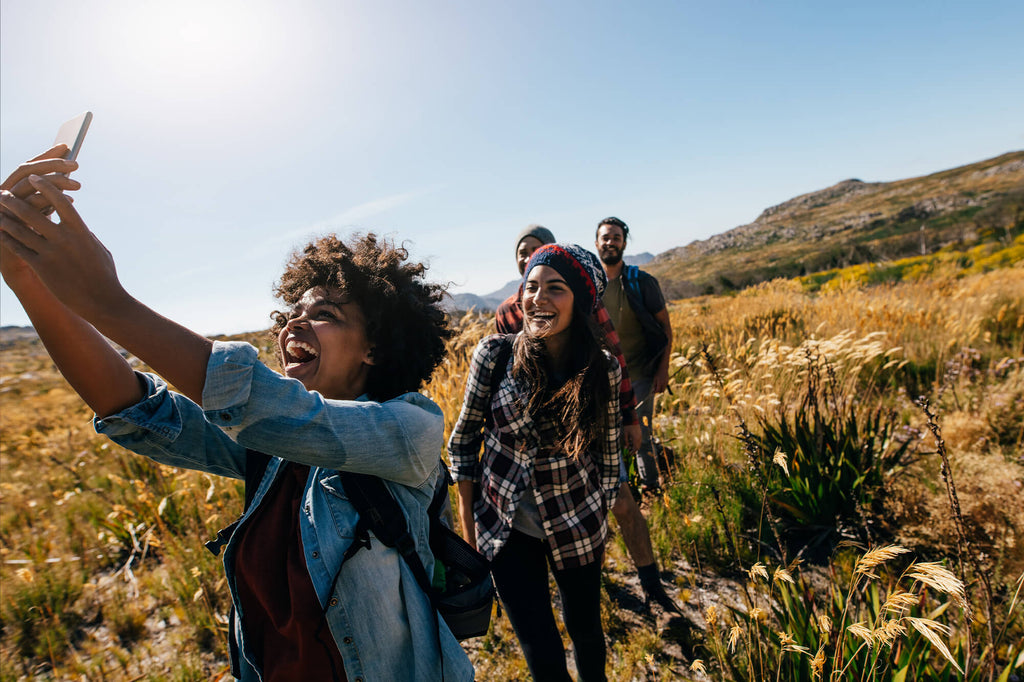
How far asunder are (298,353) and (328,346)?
0.11 meters

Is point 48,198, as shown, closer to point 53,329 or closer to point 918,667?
point 53,329

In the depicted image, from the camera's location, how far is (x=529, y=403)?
1.93 meters

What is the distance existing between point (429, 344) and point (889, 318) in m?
7.74

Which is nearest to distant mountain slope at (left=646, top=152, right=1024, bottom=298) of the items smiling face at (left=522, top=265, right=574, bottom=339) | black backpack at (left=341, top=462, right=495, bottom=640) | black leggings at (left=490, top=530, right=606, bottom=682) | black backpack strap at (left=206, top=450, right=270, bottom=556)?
smiling face at (left=522, top=265, right=574, bottom=339)

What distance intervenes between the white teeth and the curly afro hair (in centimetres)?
20

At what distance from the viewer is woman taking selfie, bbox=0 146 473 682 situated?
70 cm

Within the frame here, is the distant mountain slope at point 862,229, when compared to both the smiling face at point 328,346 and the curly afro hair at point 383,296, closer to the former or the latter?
the curly afro hair at point 383,296

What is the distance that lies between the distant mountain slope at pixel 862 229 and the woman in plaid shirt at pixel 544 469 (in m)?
27.2

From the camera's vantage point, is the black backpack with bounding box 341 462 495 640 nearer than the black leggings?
Yes

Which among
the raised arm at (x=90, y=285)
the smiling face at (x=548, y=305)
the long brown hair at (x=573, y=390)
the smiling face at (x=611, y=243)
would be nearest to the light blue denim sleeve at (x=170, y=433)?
the raised arm at (x=90, y=285)

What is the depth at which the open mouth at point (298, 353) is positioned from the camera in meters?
1.29

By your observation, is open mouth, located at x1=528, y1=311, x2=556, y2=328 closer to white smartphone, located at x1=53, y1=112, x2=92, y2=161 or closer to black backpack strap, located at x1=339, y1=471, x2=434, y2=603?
black backpack strap, located at x1=339, y1=471, x2=434, y2=603

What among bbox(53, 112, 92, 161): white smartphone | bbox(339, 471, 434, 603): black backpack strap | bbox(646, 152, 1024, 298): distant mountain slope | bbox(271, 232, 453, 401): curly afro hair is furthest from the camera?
bbox(646, 152, 1024, 298): distant mountain slope

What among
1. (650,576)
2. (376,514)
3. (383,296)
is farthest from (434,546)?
(650,576)
